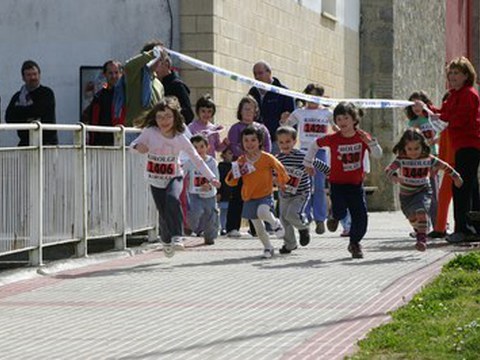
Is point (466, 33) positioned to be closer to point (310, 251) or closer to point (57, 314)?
point (310, 251)

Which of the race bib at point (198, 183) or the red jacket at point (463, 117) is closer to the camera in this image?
the red jacket at point (463, 117)

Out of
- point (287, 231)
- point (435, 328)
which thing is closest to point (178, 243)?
point (287, 231)

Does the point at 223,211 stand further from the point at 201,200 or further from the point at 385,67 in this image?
the point at 385,67

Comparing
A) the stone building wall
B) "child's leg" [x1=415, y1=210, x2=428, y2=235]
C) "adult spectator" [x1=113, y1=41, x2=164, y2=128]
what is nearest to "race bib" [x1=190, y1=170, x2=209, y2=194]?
"adult spectator" [x1=113, y1=41, x2=164, y2=128]

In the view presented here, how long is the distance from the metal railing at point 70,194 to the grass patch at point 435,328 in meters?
3.75

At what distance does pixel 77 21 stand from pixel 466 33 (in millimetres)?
25435

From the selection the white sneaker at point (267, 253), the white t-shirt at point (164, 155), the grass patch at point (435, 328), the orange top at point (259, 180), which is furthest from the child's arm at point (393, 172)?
the grass patch at point (435, 328)

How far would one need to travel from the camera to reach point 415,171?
1759cm

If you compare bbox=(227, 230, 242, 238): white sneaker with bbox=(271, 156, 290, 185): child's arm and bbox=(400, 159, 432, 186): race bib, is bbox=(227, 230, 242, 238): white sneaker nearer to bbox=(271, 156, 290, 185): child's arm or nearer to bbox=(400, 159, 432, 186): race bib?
bbox=(400, 159, 432, 186): race bib

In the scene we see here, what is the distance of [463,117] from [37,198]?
211 inches

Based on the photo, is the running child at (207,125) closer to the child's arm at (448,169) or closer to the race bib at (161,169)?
the child's arm at (448,169)

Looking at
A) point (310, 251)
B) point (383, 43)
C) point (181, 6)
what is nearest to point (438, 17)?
point (383, 43)

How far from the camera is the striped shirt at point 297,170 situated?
56.3 feet

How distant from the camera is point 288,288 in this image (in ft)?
42.9
